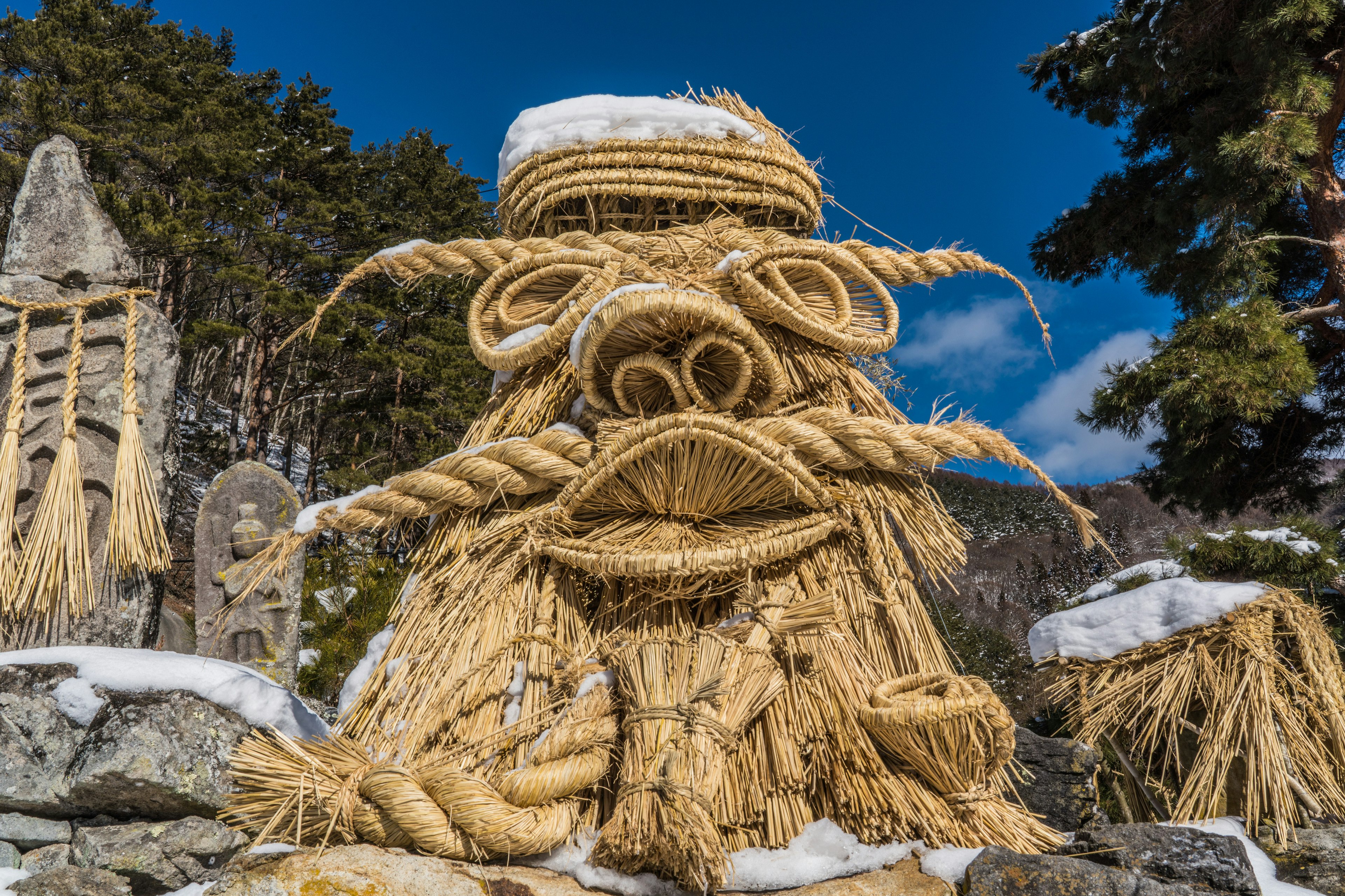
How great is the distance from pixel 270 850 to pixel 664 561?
0.78 m

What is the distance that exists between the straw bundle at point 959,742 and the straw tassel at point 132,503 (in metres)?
1.90

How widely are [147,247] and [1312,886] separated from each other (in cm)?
1106

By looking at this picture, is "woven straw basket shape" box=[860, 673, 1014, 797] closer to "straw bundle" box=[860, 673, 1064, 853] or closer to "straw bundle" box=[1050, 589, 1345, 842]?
"straw bundle" box=[860, 673, 1064, 853]

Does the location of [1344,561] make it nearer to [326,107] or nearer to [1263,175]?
[1263,175]

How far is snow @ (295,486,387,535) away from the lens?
5.38ft

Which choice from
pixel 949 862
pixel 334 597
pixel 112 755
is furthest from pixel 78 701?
pixel 334 597

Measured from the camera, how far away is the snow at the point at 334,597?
590 cm

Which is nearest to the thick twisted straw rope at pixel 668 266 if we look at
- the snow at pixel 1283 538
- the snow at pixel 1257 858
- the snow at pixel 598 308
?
the snow at pixel 598 308

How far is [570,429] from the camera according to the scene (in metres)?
1.81

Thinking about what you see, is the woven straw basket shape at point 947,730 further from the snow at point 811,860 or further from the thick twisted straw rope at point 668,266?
the thick twisted straw rope at point 668,266

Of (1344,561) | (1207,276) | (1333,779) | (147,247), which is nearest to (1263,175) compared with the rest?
(1207,276)

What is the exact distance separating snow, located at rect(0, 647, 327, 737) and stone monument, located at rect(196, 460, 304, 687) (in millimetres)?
2187

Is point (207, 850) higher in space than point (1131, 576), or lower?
lower

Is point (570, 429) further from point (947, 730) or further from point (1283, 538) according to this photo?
point (1283, 538)
